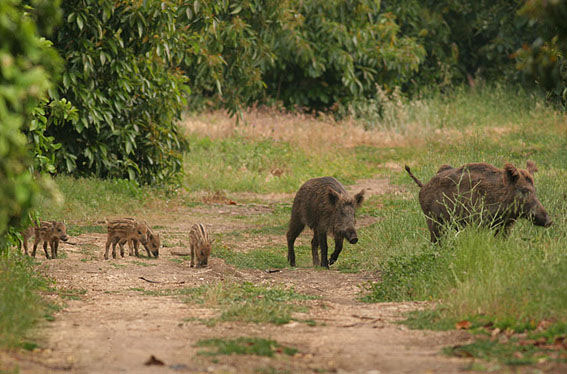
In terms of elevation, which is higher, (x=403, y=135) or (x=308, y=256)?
(x=403, y=135)

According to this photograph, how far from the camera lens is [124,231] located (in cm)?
1082

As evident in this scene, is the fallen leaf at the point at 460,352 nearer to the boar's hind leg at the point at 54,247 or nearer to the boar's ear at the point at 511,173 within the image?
the boar's ear at the point at 511,173

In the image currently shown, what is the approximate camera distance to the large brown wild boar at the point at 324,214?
10.8 meters

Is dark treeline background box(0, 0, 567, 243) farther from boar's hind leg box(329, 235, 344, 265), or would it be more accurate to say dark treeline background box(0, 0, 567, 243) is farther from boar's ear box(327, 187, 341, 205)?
boar's hind leg box(329, 235, 344, 265)

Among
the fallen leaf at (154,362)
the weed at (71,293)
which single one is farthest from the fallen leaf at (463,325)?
the weed at (71,293)

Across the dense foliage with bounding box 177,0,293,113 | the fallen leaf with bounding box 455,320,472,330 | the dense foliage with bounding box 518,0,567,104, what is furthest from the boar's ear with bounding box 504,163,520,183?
the dense foliage with bounding box 177,0,293,113

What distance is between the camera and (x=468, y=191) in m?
9.23

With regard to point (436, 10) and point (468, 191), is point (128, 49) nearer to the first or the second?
point (468, 191)

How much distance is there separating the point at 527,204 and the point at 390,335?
11.8 ft

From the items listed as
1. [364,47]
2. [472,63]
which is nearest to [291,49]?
[364,47]

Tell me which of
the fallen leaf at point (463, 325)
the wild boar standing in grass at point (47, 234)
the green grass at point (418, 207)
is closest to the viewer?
the fallen leaf at point (463, 325)

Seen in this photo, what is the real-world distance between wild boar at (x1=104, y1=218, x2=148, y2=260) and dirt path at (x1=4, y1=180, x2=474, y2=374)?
1.03 m

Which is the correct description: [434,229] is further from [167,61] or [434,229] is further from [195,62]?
[195,62]

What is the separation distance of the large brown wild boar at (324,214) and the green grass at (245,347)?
197 inches
